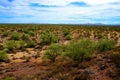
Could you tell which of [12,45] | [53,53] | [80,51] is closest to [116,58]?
[80,51]

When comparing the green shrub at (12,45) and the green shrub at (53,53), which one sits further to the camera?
the green shrub at (12,45)

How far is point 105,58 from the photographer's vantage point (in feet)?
60.0

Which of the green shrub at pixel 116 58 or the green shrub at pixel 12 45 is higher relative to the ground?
the green shrub at pixel 116 58

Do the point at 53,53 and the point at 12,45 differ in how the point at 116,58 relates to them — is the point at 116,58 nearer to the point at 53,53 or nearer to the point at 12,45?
the point at 53,53

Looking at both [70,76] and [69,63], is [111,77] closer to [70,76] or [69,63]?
[70,76]

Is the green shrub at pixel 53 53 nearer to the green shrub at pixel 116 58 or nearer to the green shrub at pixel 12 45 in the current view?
the green shrub at pixel 116 58

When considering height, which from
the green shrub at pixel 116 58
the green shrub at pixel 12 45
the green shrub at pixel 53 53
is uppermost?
the green shrub at pixel 116 58

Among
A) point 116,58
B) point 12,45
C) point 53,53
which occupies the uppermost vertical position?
point 116,58

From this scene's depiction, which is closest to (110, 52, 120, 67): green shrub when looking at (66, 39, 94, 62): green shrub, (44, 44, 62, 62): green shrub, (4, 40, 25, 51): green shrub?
(66, 39, 94, 62): green shrub

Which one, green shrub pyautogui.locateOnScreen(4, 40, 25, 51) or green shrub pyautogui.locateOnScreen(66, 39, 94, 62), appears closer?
green shrub pyautogui.locateOnScreen(66, 39, 94, 62)

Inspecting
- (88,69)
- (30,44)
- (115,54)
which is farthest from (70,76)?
(30,44)

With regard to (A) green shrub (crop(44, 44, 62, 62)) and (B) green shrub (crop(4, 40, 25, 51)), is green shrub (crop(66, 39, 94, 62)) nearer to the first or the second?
(A) green shrub (crop(44, 44, 62, 62))

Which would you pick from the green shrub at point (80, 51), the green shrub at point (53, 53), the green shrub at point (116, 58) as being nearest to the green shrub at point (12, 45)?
the green shrub at point (53, 53)

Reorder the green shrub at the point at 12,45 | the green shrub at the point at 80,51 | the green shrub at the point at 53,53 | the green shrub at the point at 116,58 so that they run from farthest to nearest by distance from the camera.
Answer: the green shrub at the point at 12,45 → the green shrub at the point at 53,53 → the green shrub at the point at 80,51 → the green shrub at the point at 116,58
